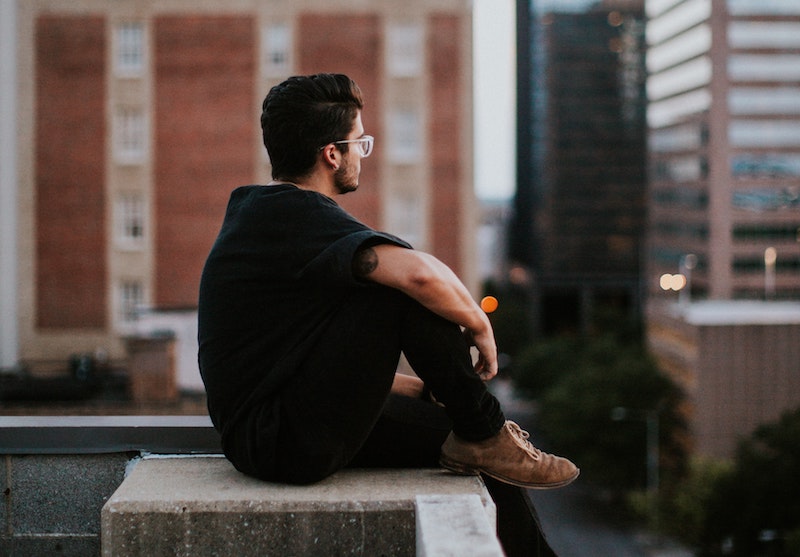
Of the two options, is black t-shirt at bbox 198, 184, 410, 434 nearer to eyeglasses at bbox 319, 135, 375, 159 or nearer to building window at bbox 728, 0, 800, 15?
eyeglasses at bbox 319, 135, 375, 159

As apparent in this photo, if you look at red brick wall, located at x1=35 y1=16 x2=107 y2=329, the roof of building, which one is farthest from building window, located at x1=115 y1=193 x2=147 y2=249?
the roof of building

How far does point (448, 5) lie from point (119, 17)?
13.7 m

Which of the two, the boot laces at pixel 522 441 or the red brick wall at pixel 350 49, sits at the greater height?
the red brick wall at pixel 350 49

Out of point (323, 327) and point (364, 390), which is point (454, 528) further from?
point (323, 327)

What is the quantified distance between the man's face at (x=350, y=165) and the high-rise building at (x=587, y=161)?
9919cm

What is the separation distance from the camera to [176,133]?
3912 cm

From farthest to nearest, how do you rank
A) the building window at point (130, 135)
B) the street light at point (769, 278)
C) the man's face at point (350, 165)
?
the street light at point (769, 278)
the building window at point (130, 135)
the man's face at point (350, 165)

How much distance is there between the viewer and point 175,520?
2.76 meters

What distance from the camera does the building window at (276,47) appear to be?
3869 centimetres

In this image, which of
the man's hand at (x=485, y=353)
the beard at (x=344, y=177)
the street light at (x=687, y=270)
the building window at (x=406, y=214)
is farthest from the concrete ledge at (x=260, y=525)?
the street light at (x=687, y=270)

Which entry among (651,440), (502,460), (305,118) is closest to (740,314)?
(651,440)

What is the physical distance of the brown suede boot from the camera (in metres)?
3.04

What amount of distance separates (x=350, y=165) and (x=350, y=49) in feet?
121

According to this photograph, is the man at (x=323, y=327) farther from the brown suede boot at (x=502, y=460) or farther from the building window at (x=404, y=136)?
the building window at (x=404, y=136)
